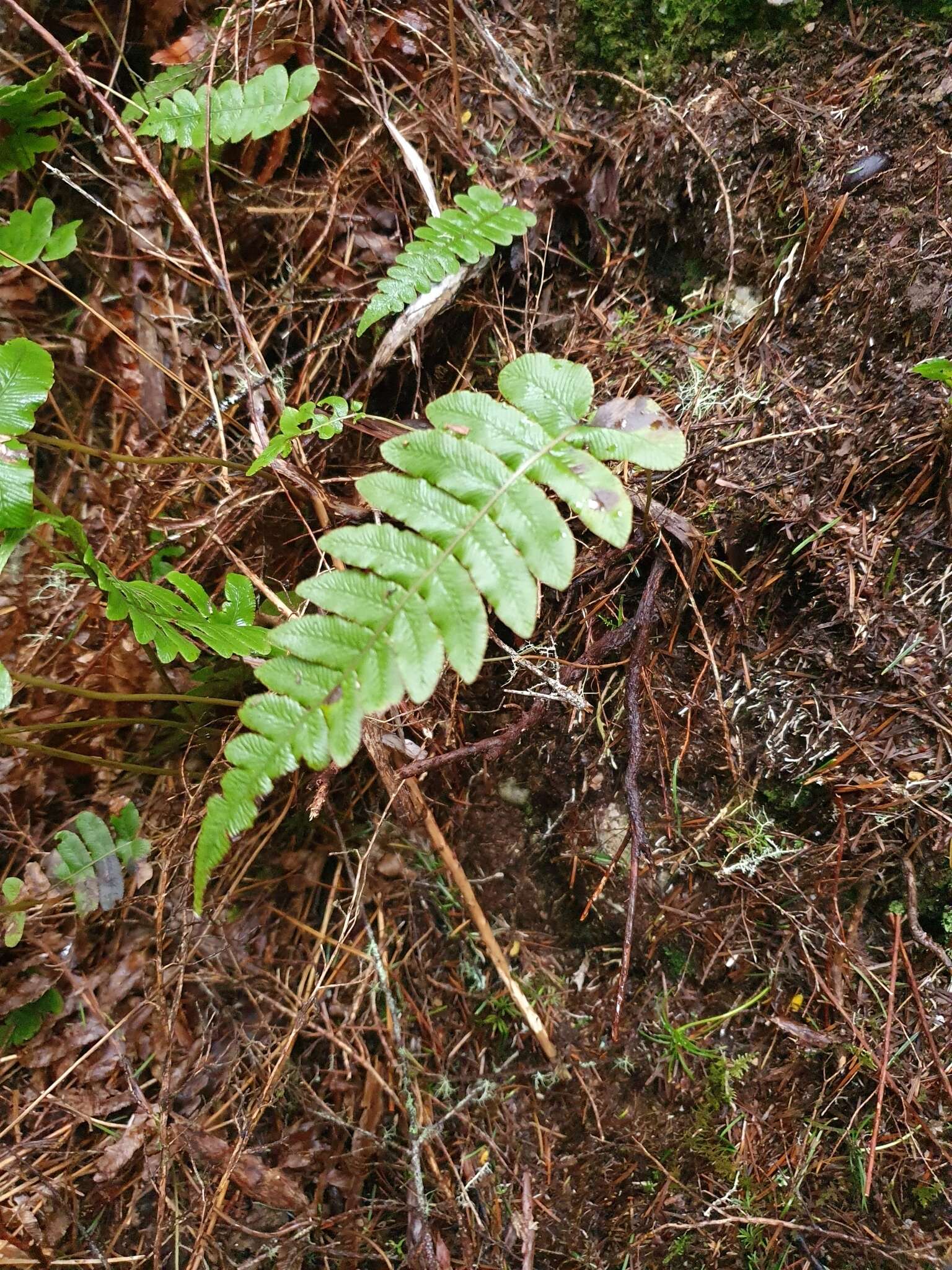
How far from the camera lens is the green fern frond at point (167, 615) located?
160 cm

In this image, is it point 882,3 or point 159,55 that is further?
point 159,55

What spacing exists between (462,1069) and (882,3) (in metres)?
2.89

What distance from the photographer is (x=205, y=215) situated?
216cm

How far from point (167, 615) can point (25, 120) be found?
1354 millimetres

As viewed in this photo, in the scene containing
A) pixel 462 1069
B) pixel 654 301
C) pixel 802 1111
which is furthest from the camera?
pixel 654 301

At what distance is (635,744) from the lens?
1747 mm

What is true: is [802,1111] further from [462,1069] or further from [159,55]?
[159,55]

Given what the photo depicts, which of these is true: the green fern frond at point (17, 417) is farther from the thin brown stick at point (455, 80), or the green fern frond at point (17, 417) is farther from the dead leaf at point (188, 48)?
the thin brown stick at point (455, 80)

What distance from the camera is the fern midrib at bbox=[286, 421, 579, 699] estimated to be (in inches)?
50.0

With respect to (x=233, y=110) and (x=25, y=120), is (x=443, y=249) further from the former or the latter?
(x=25, y=120)

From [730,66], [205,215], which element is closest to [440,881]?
[205,215]

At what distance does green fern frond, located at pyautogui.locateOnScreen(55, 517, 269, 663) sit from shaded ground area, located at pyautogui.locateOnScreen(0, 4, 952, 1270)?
314 millimetres

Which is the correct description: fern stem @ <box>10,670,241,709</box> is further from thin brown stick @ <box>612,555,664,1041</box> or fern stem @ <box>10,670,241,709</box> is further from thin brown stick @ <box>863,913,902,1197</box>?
thin brown stick @ <box>863,913,902,1197</box>

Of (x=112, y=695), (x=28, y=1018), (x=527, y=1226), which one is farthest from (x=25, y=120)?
(x=527, y=1226)
